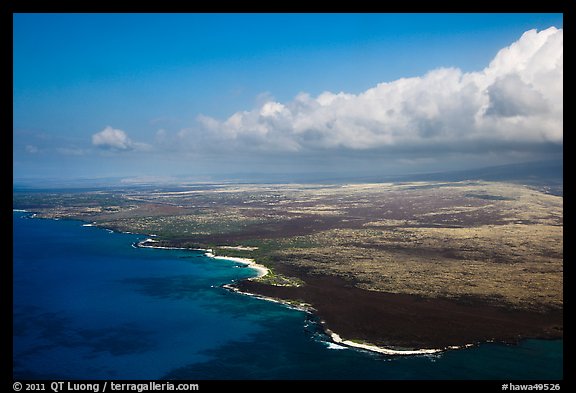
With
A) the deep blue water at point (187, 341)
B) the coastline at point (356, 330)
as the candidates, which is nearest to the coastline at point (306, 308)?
the coastline at point (356, 330)

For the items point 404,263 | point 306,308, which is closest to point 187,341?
point 306,308

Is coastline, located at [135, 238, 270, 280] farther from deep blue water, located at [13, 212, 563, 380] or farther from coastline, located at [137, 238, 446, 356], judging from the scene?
deep blue water, located at [13, 212, 563, 380]

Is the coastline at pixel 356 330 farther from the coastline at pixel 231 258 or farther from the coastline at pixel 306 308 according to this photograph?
the coastline at pixel 231 258

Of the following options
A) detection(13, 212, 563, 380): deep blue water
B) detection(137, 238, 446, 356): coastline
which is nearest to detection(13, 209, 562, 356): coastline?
detection(137, 238, 446, 356): coastline

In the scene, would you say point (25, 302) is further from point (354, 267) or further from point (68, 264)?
point (354, 267)

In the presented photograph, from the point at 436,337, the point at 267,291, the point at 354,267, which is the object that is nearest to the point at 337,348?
the point at 436,337
